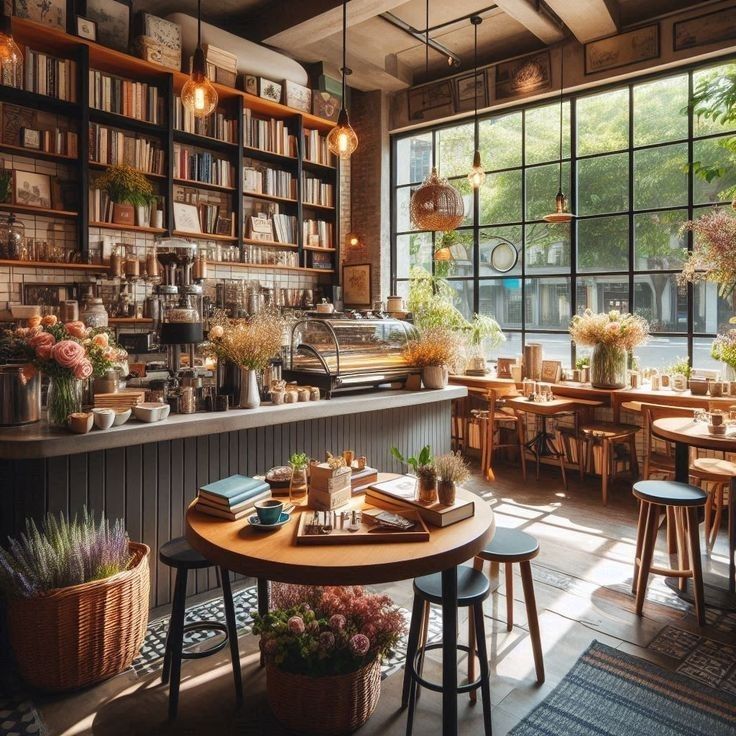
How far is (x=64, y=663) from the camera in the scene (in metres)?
2.46

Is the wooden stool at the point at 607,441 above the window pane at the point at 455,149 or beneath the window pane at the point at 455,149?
beneath

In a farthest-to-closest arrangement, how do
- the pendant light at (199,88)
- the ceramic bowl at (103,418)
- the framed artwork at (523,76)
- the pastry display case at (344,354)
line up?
the framed artwork at (523,76)
the pastry display case at (344,354)
the pendant light at (199,88)
the ceramic bowl at (103,418)

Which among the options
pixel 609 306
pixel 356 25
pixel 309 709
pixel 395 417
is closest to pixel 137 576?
pixel 309 709

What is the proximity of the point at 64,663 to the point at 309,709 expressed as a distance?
1.05m

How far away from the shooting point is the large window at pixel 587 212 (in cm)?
580

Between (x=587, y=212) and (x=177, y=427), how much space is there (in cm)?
510

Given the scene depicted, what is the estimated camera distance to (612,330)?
221 inches

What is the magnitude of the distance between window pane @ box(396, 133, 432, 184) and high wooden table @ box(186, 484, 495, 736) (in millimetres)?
6320

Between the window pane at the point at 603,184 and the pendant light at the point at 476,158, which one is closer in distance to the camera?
the pendant light at the point at 476,158

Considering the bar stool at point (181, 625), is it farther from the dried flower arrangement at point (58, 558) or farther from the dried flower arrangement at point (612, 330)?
the dried flower arrangement at point (612, 330)

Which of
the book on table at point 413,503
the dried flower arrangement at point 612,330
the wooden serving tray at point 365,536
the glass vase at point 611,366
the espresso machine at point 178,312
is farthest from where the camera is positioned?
the glass vase at point 611,366

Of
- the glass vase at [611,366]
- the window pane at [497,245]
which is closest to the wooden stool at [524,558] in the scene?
the glass vase at [611,366]

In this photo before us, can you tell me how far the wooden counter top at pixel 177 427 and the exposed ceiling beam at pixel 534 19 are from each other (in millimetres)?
3790

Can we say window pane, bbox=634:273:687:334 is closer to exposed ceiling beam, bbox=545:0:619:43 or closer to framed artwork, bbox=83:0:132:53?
exposed ceiling beam, bbox=545:0:619:43
